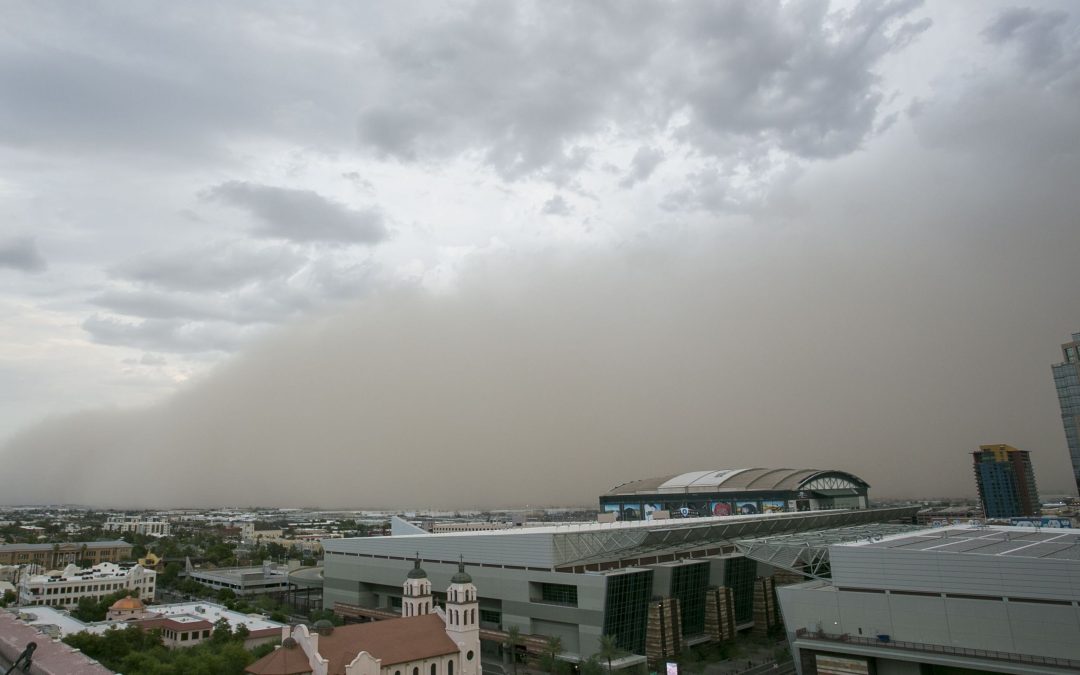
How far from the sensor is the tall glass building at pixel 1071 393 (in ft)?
578

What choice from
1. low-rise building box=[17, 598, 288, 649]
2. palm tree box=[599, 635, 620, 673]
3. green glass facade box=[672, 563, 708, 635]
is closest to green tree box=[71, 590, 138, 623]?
low-rise building box=[17, 598, 288, 649]

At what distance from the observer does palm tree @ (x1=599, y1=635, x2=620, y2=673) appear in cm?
5341

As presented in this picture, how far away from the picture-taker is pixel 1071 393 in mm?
180375

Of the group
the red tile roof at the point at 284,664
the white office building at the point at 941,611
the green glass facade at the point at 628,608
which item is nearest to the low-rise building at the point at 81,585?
the red tile roof at the point at 284,664

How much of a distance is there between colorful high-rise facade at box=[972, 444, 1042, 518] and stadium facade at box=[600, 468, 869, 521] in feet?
273

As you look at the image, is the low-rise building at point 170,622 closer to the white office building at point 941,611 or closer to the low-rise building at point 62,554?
the white office building at point 941,611

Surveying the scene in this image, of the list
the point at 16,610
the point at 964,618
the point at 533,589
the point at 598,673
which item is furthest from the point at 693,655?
the point at 16,610

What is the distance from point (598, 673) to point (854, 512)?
71.8 m

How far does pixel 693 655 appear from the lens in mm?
58031

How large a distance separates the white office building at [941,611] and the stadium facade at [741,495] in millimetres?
79110

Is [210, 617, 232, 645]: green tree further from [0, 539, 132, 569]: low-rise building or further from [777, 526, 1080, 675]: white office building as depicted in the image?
[0, 539, 132, 569]: low-rise building

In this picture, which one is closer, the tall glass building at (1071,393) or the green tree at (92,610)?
the green tree at (92,610)

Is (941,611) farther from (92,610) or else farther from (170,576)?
(170,576)

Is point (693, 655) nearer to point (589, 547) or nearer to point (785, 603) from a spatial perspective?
point (589, 547)
